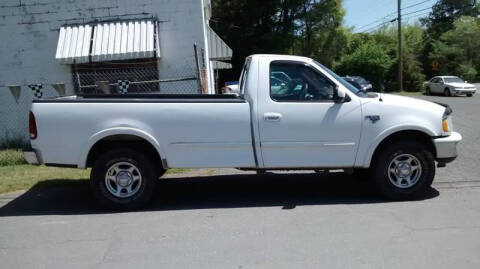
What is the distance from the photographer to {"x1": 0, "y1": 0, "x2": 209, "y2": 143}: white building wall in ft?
40.6

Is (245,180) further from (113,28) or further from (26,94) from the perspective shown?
(26,94)

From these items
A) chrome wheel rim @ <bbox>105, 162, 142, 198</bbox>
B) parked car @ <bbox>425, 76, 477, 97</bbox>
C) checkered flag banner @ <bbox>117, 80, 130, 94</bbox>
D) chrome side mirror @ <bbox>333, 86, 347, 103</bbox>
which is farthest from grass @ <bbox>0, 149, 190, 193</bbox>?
parked car @ <bbox>425, 76, 477, 97</bbox>

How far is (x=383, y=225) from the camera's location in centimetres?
561

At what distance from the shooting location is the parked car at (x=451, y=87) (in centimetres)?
3247

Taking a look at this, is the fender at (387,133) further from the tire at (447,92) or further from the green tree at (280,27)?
the green tree at (280,27)

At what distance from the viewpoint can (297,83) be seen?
260 inches

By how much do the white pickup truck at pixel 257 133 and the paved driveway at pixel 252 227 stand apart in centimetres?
50

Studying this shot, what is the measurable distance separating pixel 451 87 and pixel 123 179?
3085cm

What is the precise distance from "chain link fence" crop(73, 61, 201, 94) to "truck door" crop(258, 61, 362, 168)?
235 inches

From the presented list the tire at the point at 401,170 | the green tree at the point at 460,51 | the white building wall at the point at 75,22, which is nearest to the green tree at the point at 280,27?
the green tree at the point at 460,51

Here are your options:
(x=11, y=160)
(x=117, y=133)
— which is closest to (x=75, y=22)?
(x=11, y=160)

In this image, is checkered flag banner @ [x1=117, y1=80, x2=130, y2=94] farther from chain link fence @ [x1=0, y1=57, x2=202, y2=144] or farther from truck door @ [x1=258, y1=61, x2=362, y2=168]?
truck door @ [x1=258, y1=61, x2=362, y2=168]

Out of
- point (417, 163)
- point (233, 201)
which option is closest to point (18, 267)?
point (233, 201)

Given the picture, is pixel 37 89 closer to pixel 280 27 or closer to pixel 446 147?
pixel 446 147
